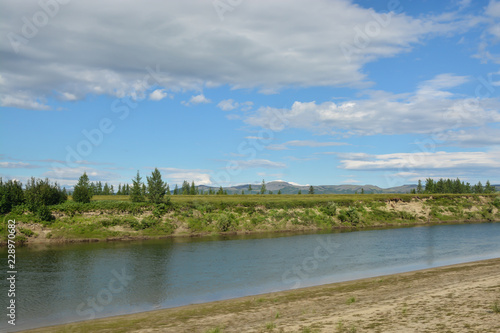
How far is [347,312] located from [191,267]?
24.3 m

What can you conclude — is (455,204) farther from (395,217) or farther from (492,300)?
(492,300)

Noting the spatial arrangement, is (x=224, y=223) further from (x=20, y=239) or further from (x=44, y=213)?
(x=20, y=239)

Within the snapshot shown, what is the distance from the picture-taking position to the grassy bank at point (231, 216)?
223 ft

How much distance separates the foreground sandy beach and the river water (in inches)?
141

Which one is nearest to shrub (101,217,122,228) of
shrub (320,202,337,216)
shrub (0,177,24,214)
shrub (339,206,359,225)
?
shrub (0,177,24,214)

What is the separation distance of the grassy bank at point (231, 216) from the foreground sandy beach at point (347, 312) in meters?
49.6

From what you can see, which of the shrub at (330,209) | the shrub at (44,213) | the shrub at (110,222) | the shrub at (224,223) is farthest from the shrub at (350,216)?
the shrub at (44,213)

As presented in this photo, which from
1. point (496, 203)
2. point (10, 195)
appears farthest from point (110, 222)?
point (496, 203)

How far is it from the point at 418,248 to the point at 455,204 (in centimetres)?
6854

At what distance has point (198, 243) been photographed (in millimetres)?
63375

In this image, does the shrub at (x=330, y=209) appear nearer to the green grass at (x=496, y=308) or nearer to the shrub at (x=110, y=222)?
the shrub at (x=110, y=222)

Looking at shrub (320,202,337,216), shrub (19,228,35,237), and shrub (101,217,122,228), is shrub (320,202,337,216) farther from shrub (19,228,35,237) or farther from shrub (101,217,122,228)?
shrub (19,228,35,237)

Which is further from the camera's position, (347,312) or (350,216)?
(350,216)

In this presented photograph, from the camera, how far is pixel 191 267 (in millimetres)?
42156
